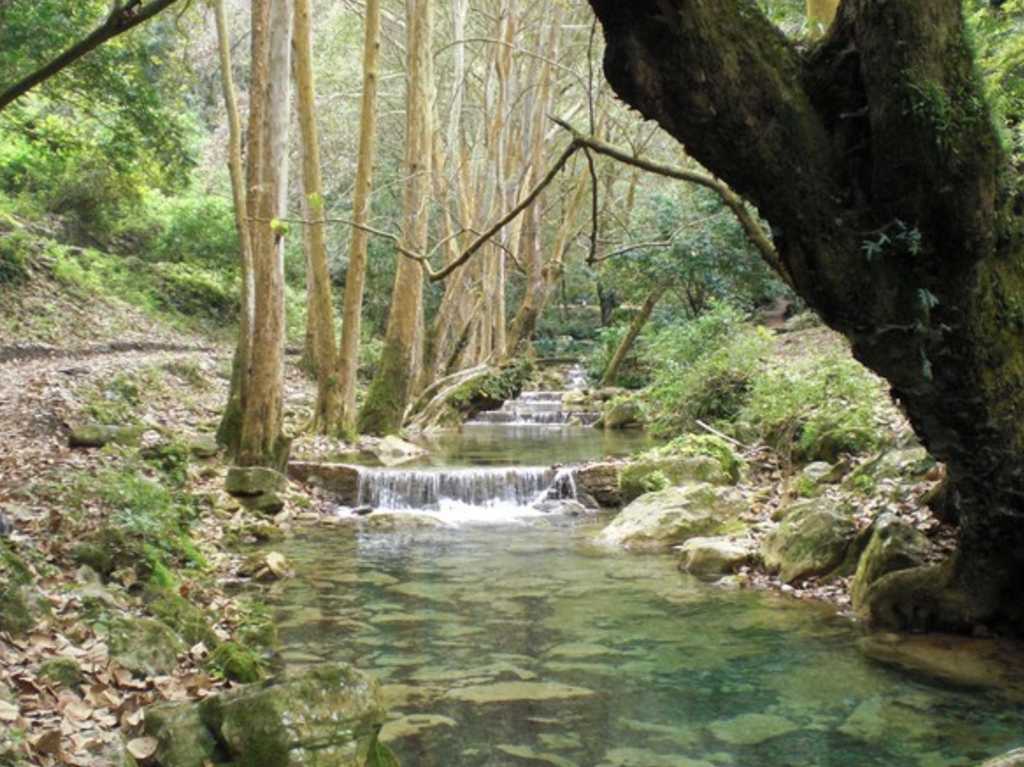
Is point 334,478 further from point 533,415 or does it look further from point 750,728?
point 533,415

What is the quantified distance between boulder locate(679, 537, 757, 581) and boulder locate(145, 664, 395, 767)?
206 inches

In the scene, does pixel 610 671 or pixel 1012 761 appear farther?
pixel 610 671

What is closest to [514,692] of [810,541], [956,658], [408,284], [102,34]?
[956,658]

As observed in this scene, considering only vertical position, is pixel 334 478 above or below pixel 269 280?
below

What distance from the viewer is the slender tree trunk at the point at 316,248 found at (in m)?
14.8

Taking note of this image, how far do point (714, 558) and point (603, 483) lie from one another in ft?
14.1

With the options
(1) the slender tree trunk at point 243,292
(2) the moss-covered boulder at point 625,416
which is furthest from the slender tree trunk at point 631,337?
(1) the slender tree trunk at point 243,292

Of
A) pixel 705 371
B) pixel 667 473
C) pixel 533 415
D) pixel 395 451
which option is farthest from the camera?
pixel 533 415

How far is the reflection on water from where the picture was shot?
202 inches

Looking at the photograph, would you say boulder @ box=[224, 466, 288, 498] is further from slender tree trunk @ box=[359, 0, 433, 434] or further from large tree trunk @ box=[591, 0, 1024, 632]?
large tree trunk @ box=[591, 0, 1024, 632]

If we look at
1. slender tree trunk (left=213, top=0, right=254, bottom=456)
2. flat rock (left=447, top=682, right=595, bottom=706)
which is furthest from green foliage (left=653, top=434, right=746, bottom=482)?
flat rock (left=447, top=682, right=595, bottom=706)

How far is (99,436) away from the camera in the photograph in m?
11.1

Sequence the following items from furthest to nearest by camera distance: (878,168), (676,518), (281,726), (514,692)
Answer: (676,518) → (514,692) → (878,168) → (281,726)

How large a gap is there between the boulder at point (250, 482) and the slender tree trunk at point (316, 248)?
4.16 metres
